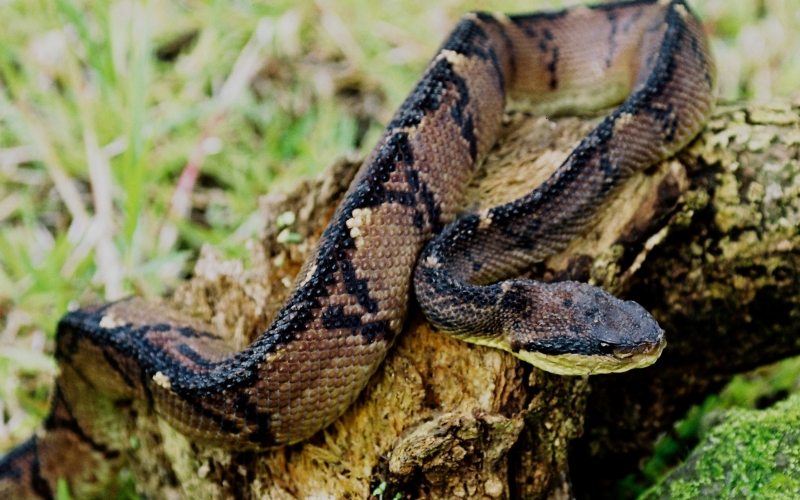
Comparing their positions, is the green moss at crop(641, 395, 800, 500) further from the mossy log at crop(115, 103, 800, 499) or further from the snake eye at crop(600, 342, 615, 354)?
the snake eye at crop(600, 342, 615, 354)

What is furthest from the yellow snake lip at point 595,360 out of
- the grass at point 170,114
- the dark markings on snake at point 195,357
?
the grass at point 170,114

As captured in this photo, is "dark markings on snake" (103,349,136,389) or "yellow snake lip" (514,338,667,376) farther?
"dark markings on snake" (103,349,136,389)

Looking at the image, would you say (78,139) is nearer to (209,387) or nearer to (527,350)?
(209,387)

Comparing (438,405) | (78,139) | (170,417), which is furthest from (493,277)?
(78,139)

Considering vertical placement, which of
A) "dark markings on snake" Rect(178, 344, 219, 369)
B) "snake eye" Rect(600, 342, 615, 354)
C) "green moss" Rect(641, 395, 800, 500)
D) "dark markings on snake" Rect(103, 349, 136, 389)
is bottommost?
"green moss" Rect(641, 395, 800, 500)

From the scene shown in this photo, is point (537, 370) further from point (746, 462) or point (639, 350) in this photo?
point (746, 462)

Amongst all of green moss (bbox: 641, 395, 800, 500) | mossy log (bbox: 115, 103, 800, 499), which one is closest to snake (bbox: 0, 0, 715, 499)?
mossy log (bbox: 115, 103, 800, 499)
